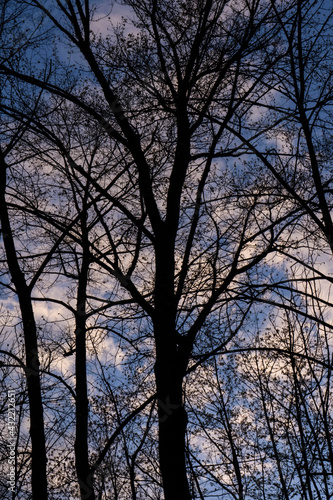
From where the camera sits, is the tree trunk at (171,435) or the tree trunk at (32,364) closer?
the tree trunk at (171,435)

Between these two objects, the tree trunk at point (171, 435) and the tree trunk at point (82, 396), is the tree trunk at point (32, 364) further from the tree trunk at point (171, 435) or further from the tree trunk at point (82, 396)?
the tree trunk at point (171, 435)

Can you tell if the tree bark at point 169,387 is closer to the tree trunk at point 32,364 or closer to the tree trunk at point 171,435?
the tree trunk at point 171,435

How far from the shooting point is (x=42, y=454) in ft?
20.8

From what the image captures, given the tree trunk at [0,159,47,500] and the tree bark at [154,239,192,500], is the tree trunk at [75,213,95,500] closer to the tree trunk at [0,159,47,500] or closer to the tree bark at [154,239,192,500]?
the tree trunk at [0,159,47,500]

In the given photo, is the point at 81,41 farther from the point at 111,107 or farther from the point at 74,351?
the point at 74,351

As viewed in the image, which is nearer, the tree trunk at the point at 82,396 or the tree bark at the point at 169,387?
the tree bark at the point at 169,387

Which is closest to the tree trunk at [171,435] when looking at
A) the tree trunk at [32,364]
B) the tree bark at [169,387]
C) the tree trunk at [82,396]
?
the tree bark at [169,387]

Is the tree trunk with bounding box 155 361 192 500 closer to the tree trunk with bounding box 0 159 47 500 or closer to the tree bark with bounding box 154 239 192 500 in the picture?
the tree bark with bounding box 154 239 192 500

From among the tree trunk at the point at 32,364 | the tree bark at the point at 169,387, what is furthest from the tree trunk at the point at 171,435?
the tree trunk at the point at 32,364

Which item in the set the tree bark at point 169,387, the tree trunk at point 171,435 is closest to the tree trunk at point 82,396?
the tree bark at point 169,387

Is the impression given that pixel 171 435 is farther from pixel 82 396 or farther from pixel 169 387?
pixel 82 396

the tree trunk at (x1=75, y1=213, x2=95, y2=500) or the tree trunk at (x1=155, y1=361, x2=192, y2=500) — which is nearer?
the tree trunk at (x1=155, y1=361, x2=192, y2=500)

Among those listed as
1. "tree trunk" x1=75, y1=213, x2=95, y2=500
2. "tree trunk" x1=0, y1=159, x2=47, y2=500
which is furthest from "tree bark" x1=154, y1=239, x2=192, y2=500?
"tree trunk" x1=0, y1=159, x2=47, y2=500

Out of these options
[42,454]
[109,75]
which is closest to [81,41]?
[109,75]
